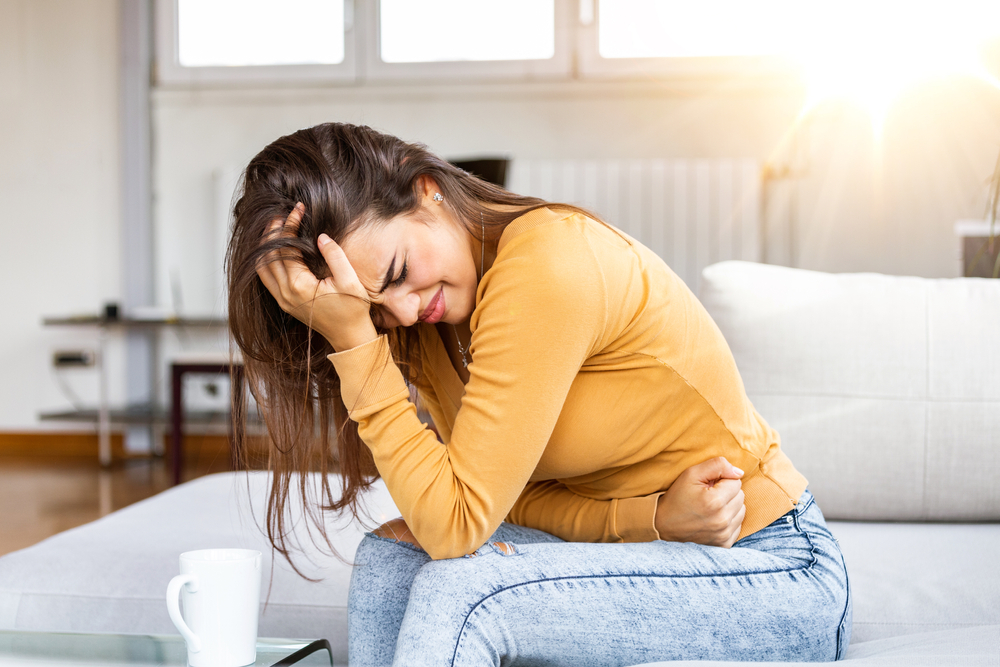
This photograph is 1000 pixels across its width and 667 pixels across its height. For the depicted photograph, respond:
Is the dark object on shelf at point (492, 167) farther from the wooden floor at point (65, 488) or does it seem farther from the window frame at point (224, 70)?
the wooden floor at point (65, 488)

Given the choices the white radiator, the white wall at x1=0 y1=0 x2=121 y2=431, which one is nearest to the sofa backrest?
the white radiator

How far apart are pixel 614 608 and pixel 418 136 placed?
3125 mm

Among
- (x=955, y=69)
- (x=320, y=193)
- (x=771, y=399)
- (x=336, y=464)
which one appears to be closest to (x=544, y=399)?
(x=320, y=193)

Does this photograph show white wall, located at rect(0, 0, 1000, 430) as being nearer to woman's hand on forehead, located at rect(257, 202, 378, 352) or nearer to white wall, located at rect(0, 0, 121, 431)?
white wall, located at rect(0, 0, 121, 431)

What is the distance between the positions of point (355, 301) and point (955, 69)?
3.35m

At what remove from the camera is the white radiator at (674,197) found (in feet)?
11.3

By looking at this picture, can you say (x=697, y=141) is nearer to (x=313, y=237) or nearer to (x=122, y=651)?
(x=313, y=237)

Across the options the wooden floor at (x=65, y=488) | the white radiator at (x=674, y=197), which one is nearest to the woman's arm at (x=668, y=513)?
the wooden floor at (x=65, y=488)

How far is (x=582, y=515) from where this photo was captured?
3.08 ft

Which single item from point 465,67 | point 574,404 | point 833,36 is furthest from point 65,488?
point 833,36

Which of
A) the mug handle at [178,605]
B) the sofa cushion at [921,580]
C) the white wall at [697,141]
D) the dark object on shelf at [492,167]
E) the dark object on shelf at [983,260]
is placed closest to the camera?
the mug handle at [178,605]

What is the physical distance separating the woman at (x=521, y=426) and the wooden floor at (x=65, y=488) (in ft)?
6.33

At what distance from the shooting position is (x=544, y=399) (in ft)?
2.56

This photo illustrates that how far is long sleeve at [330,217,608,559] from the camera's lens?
0.77 meters
